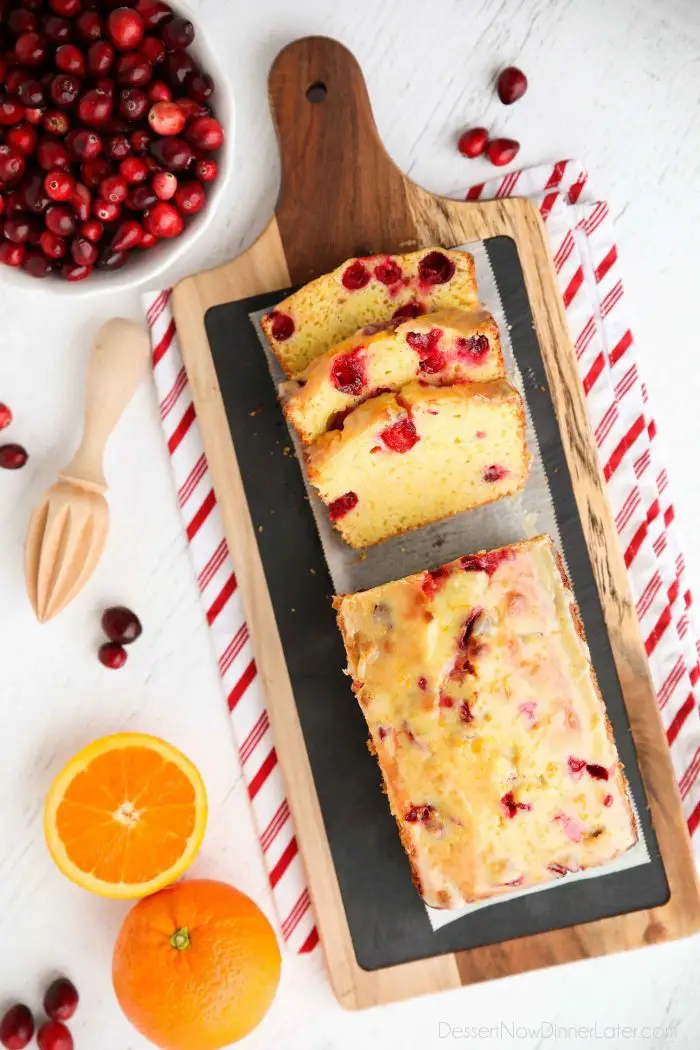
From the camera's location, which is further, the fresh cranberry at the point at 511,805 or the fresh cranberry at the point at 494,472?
the fresh cranberry at the point at 494,472

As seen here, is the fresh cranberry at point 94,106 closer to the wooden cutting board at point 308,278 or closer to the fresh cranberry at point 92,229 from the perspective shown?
the fresh cranberry at point 92,229

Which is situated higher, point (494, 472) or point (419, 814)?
point (494, 472)

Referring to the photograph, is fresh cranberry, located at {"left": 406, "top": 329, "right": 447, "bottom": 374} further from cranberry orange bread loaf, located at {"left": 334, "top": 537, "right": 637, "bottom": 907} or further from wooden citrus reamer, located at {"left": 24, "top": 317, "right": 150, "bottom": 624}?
wooden citrus reamer, located at {"left": 24, "top": 317, "right": 150, "bottom": 624}

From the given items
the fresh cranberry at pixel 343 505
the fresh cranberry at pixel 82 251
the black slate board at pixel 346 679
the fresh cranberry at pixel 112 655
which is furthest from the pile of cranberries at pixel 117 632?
the fresh cranberry at pixel 82 251

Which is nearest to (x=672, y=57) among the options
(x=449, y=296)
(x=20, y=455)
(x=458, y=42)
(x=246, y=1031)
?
(x=458, y=42)

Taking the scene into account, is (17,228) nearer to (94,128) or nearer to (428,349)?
(94,128)

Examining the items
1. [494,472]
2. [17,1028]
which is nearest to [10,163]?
[494,472]
